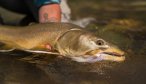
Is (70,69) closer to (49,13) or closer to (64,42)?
(64,42)

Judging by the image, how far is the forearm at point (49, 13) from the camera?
3.33m

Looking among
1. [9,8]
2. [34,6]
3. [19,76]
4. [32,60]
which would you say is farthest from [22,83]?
[9,8]

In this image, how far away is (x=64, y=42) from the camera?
9.17 feet

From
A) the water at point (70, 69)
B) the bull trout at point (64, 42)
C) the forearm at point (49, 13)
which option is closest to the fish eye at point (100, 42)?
the bull trout at point (64, 42)

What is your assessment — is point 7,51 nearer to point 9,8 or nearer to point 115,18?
point 9,8

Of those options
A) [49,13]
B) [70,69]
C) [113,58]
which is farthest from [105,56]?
[49,13]

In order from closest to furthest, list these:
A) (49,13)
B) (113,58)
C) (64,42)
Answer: (113,58), (64,42), (49,13)

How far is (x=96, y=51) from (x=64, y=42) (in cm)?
20

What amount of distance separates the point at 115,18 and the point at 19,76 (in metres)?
2.30

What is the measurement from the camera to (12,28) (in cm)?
313

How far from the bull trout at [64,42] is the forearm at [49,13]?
1.02 ft

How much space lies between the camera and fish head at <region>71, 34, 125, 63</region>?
270cm

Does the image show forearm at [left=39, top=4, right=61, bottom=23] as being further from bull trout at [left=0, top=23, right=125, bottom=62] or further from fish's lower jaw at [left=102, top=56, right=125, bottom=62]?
fish's lower jaw at [left=102, top=56, right=125, bottom=62]

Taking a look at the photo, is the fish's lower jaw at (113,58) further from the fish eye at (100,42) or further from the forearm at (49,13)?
the forearm at (49,13)
